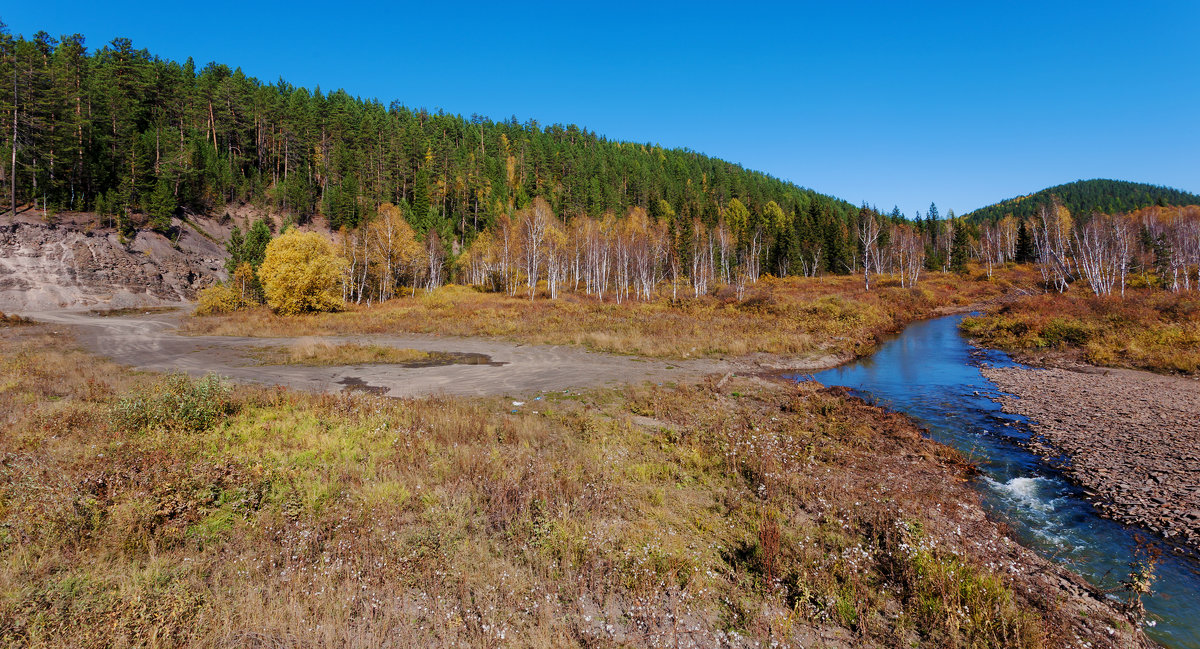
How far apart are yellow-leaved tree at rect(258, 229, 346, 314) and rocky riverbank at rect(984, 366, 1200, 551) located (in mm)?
50851

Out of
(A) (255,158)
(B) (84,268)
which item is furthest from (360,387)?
(A) (255,158)

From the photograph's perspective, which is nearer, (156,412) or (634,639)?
(634,639)

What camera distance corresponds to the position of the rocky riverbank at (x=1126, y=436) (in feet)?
27.6

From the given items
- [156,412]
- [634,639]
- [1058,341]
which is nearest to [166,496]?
[156,412]

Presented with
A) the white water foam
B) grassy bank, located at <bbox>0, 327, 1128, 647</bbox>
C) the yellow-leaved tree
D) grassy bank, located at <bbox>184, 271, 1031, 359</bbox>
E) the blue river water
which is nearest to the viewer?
grassy bank, located at <bbox>0, 327, 1128, 647</bbox>

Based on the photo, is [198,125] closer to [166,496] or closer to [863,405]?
[166,496]

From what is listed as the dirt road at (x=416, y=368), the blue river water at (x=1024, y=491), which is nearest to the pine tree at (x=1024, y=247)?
the blue river water at (x=1024, y=491)

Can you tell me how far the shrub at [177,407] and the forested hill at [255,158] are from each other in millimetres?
62137

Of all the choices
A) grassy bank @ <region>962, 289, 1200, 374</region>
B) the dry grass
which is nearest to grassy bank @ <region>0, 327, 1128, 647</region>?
the dry grass

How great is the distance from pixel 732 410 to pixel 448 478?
31.0ft

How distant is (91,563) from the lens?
535 centimetres

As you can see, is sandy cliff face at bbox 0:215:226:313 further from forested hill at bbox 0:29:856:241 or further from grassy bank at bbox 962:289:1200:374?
grassy bank at bbox 962:289:1200:374

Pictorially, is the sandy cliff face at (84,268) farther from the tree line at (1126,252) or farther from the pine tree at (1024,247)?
the pine tree at (1024,247)

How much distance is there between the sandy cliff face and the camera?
4569 centimetres
